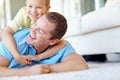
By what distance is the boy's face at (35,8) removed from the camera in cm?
127

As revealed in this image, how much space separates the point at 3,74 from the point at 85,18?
113 centimetres

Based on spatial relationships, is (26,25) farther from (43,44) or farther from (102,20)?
(102,20)

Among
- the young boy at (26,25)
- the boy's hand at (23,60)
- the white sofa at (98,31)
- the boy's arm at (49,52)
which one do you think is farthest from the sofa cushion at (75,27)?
the boy's hand at (23,60)

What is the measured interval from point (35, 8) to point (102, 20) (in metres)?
0.67

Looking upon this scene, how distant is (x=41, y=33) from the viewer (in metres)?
1.13

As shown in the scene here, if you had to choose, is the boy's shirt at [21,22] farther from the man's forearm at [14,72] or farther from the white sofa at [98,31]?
the white sofa at [98,31]

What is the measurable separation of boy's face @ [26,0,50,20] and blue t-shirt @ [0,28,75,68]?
97 mm

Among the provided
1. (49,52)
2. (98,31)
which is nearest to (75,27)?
(98,31)

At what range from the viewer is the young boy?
1.13m

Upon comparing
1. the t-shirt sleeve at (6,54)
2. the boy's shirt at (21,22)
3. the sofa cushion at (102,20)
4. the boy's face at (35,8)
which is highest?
the boy's face at (35,8)

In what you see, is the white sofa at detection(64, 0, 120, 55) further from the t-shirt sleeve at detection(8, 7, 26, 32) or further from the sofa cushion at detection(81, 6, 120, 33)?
the t-shirt sleeve at detection(8, 7, 26, 32)

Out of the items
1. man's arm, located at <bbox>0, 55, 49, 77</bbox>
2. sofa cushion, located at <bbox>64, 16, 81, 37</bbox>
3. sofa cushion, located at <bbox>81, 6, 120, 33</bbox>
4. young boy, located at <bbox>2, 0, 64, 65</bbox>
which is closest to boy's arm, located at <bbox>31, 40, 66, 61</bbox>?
young boy, located at <bbox>2, 0, 64, 65</bbox>

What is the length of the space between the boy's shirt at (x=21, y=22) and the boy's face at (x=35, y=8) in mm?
50

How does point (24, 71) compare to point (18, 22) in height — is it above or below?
below
